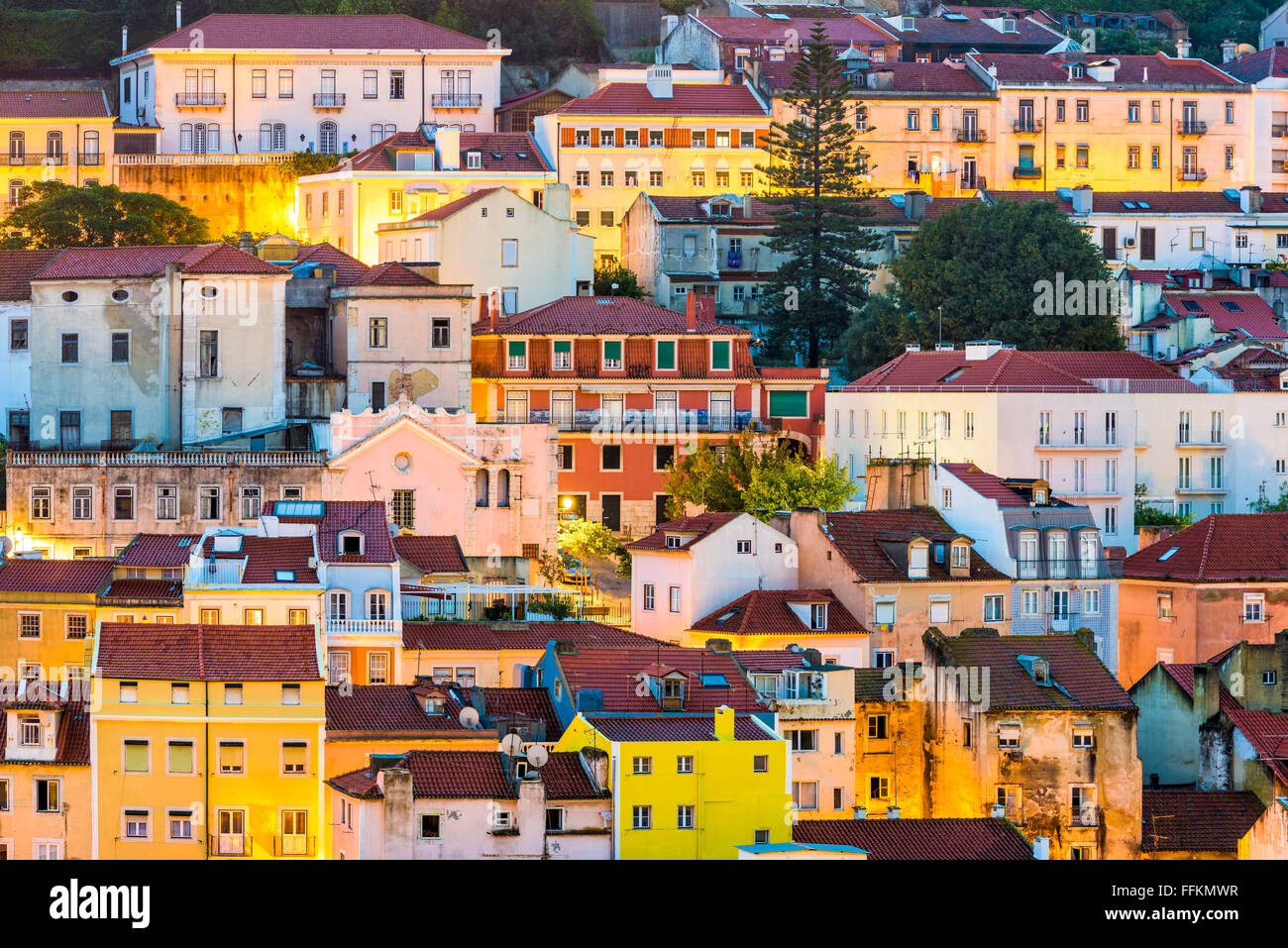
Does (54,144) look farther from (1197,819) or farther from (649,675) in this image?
(1197,819)

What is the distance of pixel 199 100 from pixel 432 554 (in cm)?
3526

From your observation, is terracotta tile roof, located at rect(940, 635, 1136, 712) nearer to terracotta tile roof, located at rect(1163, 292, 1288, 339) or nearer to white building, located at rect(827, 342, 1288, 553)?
white building, located at rect(827, 342, 1288, 553)

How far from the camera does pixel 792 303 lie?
67750 mm

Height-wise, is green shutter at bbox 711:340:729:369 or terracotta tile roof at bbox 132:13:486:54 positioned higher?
terracotta tile roof at bbox 132:13:486:54

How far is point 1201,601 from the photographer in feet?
155

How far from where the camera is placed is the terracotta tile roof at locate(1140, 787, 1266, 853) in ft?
120

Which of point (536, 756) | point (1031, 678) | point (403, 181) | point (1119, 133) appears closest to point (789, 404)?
point (403, 181)

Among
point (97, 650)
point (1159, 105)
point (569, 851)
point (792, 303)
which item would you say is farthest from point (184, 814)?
point (1159, 105)

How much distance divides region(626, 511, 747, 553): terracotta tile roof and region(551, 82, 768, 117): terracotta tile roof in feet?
103

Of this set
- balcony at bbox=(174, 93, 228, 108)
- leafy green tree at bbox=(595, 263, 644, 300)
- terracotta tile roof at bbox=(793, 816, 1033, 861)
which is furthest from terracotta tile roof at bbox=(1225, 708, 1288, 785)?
balcony at bbox=(174, 93, 228, 108)

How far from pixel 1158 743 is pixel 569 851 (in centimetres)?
1596

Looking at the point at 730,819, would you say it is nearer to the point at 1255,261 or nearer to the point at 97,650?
the point at 97,650

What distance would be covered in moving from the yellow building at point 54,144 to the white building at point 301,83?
209 centimetres
